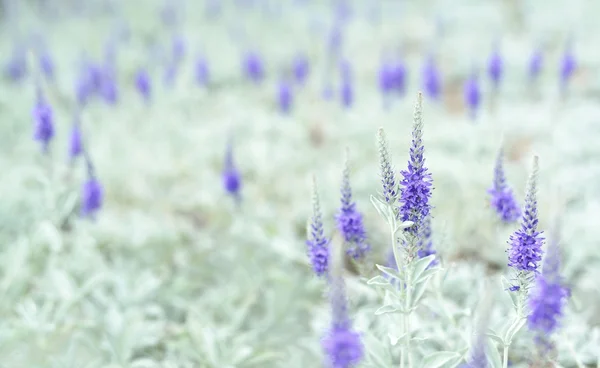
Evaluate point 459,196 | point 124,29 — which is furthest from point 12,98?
point 459,196

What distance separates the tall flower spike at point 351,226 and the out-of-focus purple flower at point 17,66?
8.25 meters

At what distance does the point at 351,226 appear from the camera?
8.64ft

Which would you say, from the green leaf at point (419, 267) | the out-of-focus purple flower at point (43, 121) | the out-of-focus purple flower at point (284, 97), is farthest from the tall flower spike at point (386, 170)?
the out-of-focus purple flower at point (284, 97)

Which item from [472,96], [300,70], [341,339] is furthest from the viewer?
[300,70]

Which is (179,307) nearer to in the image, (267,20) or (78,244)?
(78,244)

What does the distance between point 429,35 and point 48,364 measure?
36.5ft

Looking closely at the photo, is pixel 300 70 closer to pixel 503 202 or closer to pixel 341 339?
pixel 503 202

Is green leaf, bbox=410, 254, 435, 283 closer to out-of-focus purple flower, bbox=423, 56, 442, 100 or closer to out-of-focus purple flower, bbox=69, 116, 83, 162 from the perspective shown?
out-of-focus purple flower, bbox=69, 116, 83, 162

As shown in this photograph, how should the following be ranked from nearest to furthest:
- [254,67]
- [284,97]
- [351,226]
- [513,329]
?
1. [513,329]
2. [351,226]
3. [284,97]
4. [254,67]

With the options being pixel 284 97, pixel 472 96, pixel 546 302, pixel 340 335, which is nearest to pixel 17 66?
pixel 284 97

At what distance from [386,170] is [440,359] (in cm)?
85

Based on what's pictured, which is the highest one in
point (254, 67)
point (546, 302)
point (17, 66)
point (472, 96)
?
point (17, 66)

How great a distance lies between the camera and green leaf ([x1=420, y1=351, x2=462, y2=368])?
242cm

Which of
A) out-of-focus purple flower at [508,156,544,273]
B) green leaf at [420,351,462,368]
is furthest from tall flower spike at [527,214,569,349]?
green leaf at [420,351,462,368]
